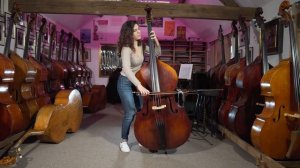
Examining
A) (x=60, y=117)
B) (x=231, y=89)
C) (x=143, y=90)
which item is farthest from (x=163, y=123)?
(x=60, y=117)

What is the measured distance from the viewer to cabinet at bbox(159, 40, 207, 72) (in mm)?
9586

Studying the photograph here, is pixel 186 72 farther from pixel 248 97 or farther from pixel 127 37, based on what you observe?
pixel 127 37

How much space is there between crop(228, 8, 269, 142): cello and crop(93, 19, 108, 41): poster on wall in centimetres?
702

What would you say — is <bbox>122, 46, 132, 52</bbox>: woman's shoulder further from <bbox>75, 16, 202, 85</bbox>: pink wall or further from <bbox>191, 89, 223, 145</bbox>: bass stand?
<bbox>75, 16, 202, 85</bbox>: pink wall

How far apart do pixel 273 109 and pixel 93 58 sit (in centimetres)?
773

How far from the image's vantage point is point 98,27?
32.3 ft

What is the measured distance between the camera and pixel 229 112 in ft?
11.9

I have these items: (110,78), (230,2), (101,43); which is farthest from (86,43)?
(230,2)

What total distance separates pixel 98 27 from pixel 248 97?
24.0 ft

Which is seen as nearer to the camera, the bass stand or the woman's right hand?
the woman's right hand

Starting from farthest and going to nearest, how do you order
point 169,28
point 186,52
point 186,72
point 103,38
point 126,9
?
1. point 169,28
2. point 103,38
3. point 186,52
4. point 126,9
5. point 186,72

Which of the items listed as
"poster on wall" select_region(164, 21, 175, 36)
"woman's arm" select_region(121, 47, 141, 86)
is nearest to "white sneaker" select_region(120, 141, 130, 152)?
"woman's arm" select_region(121, 47, 141, 86)

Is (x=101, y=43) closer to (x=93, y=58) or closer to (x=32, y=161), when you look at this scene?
(x=93, y=58)

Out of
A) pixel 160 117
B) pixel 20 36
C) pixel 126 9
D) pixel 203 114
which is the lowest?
pixel 203 114
